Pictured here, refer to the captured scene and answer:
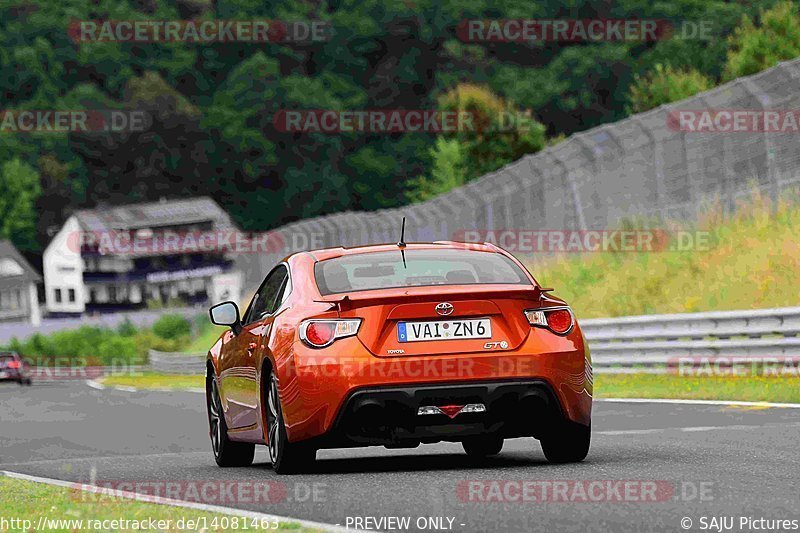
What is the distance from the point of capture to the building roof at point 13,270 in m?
137

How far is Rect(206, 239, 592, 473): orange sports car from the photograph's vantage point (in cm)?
930

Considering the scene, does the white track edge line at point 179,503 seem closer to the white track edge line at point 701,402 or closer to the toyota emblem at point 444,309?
the toyota emblem at point 444,309

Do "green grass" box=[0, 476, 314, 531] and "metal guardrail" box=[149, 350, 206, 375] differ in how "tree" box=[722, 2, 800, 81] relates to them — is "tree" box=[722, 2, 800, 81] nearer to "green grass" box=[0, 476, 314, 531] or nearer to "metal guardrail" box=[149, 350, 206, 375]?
"metal guardrail" box=[149, 350, 206, 375]

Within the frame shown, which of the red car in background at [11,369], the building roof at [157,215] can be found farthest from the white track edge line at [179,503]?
the building roof at [157,215]

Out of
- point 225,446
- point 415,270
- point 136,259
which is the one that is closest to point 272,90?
point 136,259

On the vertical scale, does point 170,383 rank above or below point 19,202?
below

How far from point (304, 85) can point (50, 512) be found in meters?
139

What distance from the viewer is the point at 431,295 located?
368 inches

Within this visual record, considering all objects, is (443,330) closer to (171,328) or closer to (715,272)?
(715,272)

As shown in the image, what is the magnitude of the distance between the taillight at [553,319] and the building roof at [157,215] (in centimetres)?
13184

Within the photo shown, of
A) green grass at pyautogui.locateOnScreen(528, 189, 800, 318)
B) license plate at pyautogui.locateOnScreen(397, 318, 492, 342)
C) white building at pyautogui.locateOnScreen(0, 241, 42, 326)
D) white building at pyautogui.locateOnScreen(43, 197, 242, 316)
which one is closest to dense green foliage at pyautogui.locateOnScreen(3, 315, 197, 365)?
white building at pyautogui.locateOnScreen(43, 197, 242, 316)

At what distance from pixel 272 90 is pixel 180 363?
297 ft

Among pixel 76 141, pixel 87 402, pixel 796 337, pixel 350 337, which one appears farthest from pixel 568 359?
pixel 76 141

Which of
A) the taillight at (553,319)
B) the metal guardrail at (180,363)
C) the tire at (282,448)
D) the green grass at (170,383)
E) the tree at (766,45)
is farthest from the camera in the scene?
the tree at (766,45)
